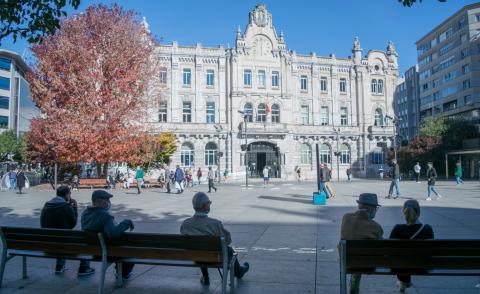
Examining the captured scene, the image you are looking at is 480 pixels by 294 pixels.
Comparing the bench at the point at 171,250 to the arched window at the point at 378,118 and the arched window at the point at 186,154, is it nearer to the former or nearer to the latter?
the arched window at the point at 186,154

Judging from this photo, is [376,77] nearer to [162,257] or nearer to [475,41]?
[475,41]

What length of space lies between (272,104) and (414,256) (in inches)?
1644

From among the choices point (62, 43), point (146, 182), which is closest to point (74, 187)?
point (146, 182)

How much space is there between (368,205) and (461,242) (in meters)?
1.08

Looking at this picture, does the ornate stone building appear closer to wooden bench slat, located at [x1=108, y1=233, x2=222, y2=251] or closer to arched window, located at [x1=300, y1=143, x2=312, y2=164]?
arched window, located at [x1=300, y1=143, x2=312, y2=164]

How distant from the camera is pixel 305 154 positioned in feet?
153

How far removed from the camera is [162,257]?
4.56 m

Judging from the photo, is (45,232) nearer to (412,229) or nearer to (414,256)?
(414,256)

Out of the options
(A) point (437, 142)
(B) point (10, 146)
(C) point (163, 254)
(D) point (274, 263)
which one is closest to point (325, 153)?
(A) point (437, 142)

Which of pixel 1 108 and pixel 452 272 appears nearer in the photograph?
pixel 452 272

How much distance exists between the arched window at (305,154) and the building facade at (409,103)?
50.8 metres

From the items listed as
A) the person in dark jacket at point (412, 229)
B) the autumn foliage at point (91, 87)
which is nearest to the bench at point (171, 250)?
the person in dark jacket at point (412, 229)

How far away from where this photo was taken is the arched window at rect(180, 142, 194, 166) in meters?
42.4

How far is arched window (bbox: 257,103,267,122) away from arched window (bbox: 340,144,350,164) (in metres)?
11.2
